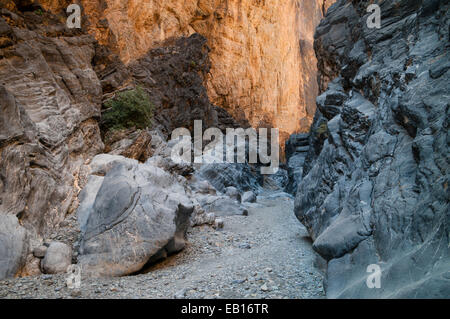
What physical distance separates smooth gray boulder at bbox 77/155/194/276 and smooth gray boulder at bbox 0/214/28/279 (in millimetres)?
1029

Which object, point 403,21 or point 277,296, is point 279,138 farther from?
point 277,296

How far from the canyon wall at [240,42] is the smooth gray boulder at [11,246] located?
15.7m

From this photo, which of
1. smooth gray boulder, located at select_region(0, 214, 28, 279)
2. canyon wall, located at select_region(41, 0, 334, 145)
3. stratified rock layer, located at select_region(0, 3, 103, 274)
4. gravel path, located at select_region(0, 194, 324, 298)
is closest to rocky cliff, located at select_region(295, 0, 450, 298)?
gravel path, located at select_region(0, 194, 324, 298)

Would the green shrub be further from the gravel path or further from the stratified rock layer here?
the gravel path

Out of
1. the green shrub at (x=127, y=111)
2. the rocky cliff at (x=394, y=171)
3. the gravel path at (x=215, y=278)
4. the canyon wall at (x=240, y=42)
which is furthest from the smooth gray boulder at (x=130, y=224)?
the canyon wall at (x=240, y=42)

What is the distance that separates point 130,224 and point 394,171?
5.10 m

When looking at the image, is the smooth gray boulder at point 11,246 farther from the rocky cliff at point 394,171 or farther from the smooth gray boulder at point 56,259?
the rocky cliff at point 394,171

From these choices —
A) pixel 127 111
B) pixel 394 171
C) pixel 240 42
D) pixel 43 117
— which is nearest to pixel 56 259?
pixel 43 117

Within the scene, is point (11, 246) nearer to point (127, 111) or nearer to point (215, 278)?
point (215, 278)

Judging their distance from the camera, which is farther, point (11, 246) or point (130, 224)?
point (130, 224)

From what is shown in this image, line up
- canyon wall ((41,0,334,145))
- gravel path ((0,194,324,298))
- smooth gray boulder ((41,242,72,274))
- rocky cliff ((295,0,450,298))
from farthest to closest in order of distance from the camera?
canyon wall ((41,0,334,145)), smooth gray boulder ((41,242,72,274)), gravel path ((0,194,324,298)), rocky cliff ((295,0,450,298))

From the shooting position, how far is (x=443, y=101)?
12.4ft

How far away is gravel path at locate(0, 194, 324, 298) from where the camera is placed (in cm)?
421

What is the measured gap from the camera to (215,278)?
4879 mm
